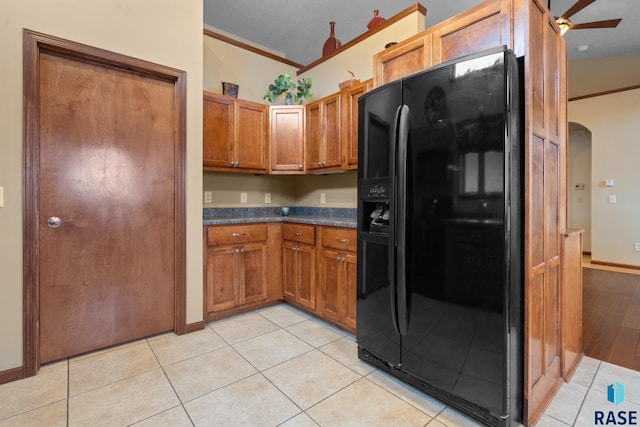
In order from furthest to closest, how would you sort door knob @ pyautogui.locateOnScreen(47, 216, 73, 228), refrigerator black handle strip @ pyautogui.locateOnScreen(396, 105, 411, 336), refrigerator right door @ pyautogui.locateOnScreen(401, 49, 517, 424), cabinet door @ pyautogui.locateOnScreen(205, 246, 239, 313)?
cabinet door @ pyautogui.locateOnScreen(205, 246, 239, 313), door knob @ pyautogui.locateOnScreen(47, 216, 73, 228), refrigerator black handle strip @ pyautogui.locateOnScreen(396, 105, 411, 336), refrigerator right door @ pyautogui.locateOnScreen(401, 49, 517, 424)

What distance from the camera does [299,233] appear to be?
2.98 meters

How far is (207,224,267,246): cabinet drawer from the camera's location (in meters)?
2.77

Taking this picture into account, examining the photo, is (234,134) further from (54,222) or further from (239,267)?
(54,222)

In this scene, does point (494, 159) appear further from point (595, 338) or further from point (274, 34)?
point (274, 34)

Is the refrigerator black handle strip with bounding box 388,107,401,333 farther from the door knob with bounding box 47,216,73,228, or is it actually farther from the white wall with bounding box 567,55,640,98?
the white wall with bounding box 567,55,640,98

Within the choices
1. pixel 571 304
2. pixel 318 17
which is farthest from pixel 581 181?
pixel 318 17

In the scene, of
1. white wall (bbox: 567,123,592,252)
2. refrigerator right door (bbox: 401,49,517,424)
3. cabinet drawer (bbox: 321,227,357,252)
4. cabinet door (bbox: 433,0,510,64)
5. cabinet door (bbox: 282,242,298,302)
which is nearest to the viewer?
refrigerator right door (bbox: 401,49,517,424)

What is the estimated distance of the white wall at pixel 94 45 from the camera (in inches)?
72.6

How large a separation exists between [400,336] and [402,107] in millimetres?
1297

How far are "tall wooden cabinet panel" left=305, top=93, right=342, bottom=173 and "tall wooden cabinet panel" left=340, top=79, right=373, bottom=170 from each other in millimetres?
58

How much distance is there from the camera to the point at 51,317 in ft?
6.81

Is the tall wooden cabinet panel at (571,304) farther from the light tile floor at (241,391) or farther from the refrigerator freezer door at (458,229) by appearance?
the refrigerator freezer door at (458,229)

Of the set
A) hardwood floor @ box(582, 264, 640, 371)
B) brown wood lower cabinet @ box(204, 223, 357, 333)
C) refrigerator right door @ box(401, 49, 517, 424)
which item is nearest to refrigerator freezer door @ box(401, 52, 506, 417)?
refrigerator right door @ box(401, 49, 517, 424)

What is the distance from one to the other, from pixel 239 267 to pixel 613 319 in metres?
3.49
